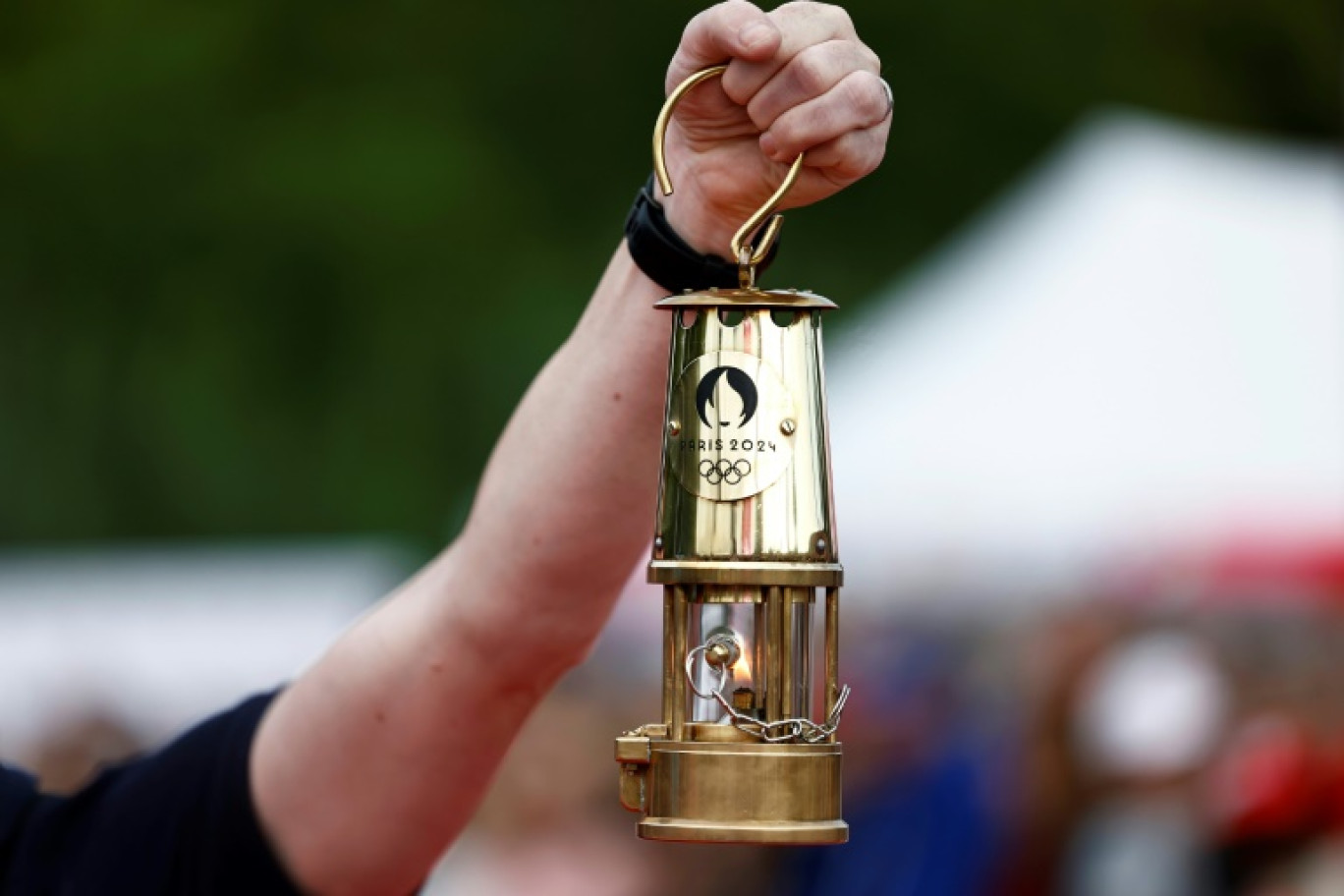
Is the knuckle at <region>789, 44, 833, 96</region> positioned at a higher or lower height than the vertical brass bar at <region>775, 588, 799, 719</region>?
higher

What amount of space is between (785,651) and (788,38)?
1.83ft

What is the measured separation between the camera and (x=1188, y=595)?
6668 mm

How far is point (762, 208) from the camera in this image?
7.77ft

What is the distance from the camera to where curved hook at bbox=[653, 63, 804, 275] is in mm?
2305

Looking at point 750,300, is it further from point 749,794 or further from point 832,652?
point 749,794

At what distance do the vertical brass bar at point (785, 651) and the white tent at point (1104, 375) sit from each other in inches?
190

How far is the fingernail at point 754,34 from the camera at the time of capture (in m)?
2.28

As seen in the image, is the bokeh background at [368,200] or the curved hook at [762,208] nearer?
the curved hook at [762,208]

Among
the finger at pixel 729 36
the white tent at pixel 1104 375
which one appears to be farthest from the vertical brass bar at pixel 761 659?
the white tent at pixel 1104 375

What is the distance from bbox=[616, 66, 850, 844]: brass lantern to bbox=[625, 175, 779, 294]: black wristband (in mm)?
225

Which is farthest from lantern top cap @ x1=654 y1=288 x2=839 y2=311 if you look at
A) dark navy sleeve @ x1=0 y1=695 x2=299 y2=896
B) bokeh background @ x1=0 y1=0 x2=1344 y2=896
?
bokeh background @ x1=0 y1=0 x2=1344 y2=896

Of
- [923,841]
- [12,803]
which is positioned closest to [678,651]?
[12,803]

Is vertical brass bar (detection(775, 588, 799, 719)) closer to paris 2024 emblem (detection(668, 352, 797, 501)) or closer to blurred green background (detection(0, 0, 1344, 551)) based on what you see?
paris 2024 emblem (detection(668, 352, 797, 501))

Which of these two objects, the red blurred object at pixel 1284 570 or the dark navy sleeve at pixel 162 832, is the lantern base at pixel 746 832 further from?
the red blurred object at pixel 1284 570
